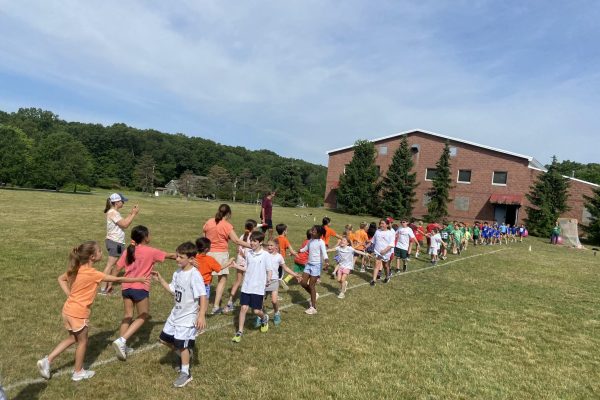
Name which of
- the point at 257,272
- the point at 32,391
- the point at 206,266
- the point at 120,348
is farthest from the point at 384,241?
the point at 32,391

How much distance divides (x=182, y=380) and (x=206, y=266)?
7.34 feet

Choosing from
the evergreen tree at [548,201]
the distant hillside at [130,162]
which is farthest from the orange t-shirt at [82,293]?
the distant hillside at [130,162]

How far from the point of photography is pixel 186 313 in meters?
5.04

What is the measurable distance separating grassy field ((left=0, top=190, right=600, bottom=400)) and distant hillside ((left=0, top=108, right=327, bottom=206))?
42523 millimetres

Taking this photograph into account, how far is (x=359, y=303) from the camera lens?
368 inches

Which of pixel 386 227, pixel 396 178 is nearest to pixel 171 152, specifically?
pixel 396 178

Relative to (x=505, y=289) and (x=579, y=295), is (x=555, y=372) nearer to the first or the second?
(x=505, y=289)

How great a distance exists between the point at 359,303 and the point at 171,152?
121568mm

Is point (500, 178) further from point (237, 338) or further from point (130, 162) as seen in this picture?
point (130, 162)

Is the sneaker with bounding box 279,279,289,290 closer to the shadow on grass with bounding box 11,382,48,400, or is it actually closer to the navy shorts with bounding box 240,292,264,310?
the navy shorts with bounding box 240,292,264,310

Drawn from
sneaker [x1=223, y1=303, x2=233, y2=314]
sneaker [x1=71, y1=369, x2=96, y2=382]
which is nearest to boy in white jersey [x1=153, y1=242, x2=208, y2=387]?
sneaker [x1=71, y1=369, x2=96, y2=382]

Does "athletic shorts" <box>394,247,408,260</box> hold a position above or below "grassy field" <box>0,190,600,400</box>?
above

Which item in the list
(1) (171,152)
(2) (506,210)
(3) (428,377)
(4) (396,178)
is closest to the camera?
(3) (428,377)

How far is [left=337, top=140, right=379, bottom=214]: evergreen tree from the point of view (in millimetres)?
48469
